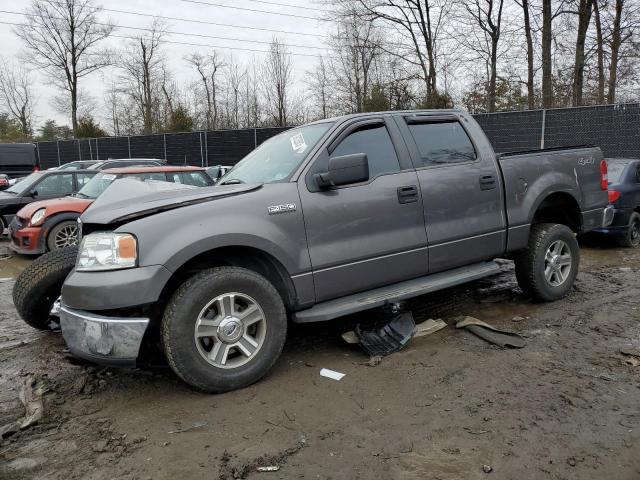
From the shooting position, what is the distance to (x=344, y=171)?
12.1 feet

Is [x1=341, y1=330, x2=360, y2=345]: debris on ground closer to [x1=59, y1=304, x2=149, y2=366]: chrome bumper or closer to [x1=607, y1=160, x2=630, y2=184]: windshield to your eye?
[x1=59, y1=304, x2=149, y2=366]: chrome bumper

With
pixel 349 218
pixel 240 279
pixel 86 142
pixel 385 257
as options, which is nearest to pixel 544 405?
pixel 385 257

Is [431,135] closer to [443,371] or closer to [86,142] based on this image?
[443,371]

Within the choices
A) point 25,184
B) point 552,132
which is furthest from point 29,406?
point 552,132

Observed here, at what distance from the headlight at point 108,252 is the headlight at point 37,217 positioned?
20.3 ft

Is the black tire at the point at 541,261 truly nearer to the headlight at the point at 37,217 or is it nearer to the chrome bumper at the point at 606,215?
the chrome bumper at the point at 606,215

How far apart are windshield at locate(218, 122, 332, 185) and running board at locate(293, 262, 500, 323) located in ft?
3.47

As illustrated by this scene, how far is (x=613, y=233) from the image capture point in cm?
828

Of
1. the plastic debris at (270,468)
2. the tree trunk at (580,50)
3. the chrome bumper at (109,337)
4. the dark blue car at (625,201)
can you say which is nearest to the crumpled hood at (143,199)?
the chrome bumper at (109,337)

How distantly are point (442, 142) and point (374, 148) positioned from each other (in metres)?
0.80

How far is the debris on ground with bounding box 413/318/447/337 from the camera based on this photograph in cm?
450

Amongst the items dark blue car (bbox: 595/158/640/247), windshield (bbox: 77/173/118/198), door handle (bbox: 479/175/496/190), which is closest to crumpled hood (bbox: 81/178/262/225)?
door handle (bbox: 479/175/496/190)

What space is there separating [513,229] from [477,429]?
247 cm

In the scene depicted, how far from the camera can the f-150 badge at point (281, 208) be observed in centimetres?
360
